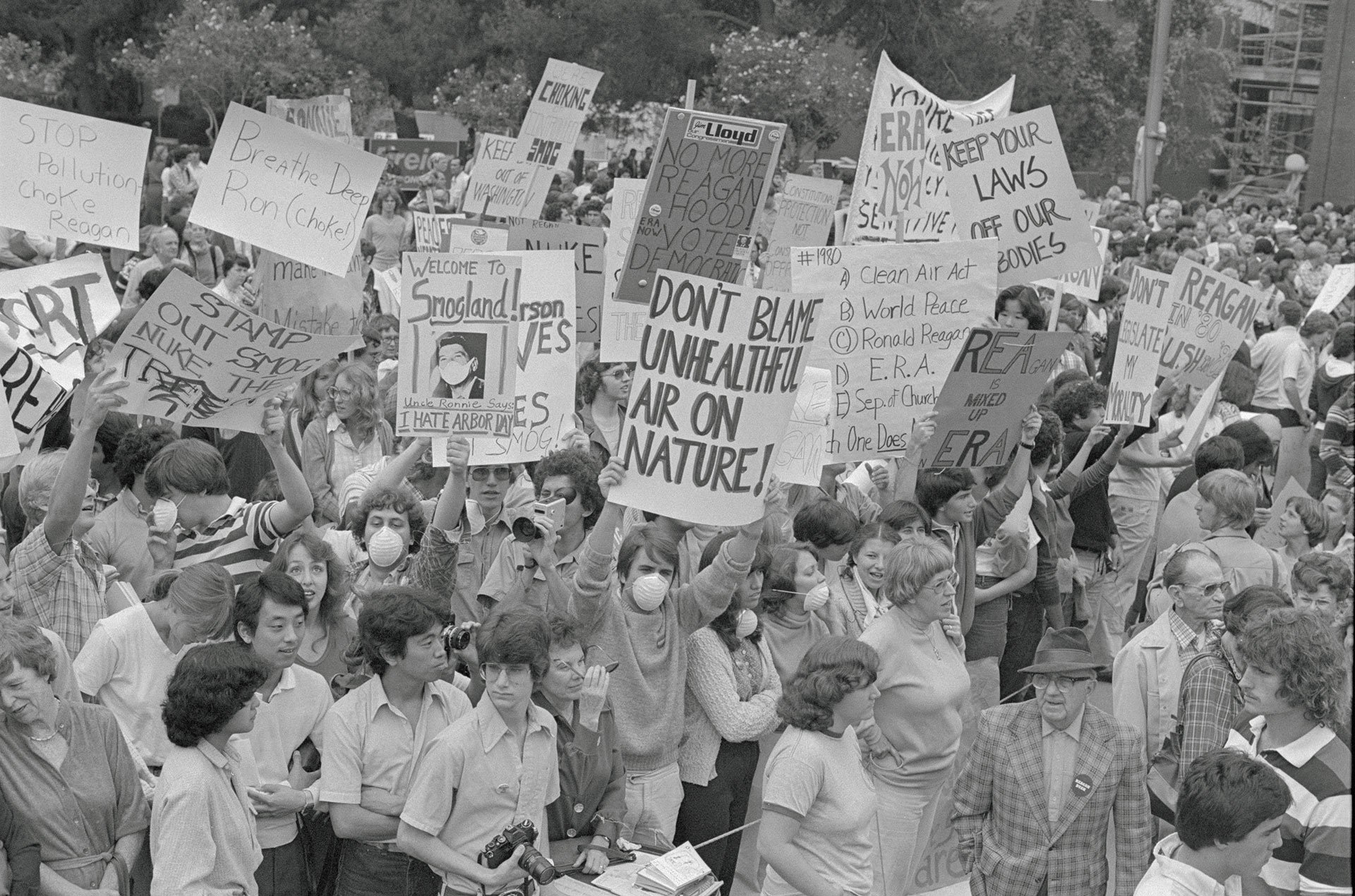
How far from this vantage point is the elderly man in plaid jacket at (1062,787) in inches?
197

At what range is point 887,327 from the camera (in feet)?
24.5

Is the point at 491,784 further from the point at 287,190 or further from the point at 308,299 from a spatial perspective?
the point at 308,299

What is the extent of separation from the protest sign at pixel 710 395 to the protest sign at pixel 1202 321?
4048 millimetres

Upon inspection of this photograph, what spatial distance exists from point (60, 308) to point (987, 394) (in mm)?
4058

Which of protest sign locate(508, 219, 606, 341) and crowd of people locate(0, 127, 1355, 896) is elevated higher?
protest sign locate(508, 219, 606, 341)

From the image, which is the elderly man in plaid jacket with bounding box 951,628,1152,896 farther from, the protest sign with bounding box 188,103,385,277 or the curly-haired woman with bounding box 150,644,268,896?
the protest sign with bounding box 188,103,385,277

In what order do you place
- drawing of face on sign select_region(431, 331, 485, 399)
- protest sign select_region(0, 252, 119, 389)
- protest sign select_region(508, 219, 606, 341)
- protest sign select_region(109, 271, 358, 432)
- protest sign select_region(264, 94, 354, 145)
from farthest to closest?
1. protest sign select_region(264, 94, 354, 145)
2. protest sign select_region(508, 219, 606, 341)
3. protest sign select_region(0, 252, 119, 389)
4. drawing of face on sign select_region(431, 331, 485, 399)
5. protest sign select_region(109, 271, 358, 432)

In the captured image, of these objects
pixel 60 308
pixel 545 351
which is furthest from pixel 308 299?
pixel 545 351

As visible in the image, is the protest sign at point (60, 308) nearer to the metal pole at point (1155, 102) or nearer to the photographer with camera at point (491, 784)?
the photographer with camera at point (491, 784)

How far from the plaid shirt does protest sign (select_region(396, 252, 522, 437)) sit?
4.87 feet

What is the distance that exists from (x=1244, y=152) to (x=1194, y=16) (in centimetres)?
1414

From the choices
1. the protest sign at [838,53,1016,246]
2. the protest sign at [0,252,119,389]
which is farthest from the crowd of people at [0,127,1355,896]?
the protest sign at [838,53,1016,246]

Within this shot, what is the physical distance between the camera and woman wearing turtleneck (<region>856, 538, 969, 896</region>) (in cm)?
570

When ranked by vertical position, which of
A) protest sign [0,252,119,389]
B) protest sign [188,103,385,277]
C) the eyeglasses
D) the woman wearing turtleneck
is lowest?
the woman wearing turtleneck
